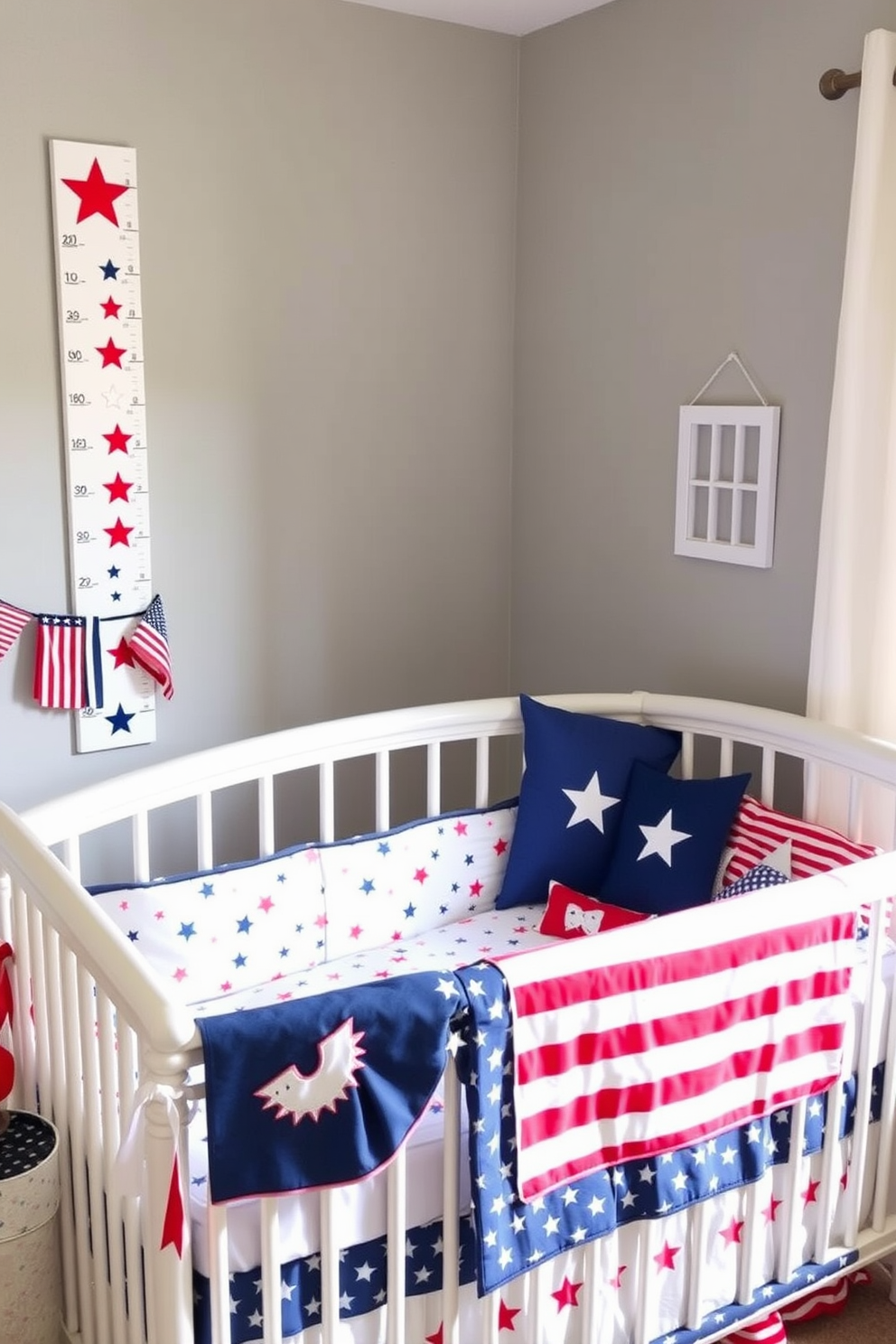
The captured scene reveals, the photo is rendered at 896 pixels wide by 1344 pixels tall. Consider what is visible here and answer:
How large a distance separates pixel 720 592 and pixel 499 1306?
135 centimetres

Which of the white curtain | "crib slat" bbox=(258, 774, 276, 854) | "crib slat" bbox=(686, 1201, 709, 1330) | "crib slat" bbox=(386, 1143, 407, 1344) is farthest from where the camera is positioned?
"crib slat" bbox=(258, 774, 276, 854)

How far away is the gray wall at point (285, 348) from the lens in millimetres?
2334

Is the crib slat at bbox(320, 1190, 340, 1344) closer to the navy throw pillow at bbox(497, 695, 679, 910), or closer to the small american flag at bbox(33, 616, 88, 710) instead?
the navy throw pillow at bbox(497, 695, 679, 910)

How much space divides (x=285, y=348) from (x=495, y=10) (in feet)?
2.48

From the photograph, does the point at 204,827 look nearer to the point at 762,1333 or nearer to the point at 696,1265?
the point at 696,1265

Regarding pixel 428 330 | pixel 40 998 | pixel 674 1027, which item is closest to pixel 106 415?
pixel 428 330

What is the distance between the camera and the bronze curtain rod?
2068 mm

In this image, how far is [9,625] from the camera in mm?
2326

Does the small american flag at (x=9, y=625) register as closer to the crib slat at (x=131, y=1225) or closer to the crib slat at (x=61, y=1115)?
the crib slat at (x=61, y=1115)

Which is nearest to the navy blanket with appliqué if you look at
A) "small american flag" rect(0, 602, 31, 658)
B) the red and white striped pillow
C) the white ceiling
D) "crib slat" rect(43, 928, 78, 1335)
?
"crib slat" rect(43, 928, 78, 1335)

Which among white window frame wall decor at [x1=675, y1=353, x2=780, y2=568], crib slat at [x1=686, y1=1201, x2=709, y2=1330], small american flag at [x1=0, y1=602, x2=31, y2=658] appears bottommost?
crib slat at [x1=686, y1=1201, x2=709, y2=1330]

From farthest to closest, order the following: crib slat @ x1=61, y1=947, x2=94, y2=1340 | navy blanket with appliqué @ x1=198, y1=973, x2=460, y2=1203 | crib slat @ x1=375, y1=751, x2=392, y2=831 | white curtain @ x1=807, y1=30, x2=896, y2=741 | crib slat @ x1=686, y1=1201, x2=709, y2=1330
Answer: crib slat @ x1=375, y1=751, x2=392, y2=831 → white curtain @ x1=807, y1=30, x2=896, y2=741 → crib slat @ x1=686, y1=1201, x2=709, y2=1330 → crib slat @ x1=61, y1=947, x2=94, y2=1340 → navy blanket with appliqué @ x1=198, y1=973, x2=460, y2=1203

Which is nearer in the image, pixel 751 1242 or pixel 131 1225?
pixel 131 1225

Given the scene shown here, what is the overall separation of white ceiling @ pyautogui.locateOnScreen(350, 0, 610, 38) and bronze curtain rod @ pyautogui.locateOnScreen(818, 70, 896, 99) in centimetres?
63
